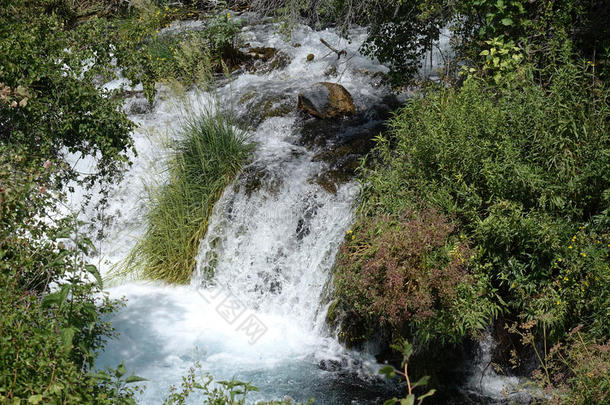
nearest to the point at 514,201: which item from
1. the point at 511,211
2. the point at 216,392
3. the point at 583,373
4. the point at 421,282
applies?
the point at 511,211

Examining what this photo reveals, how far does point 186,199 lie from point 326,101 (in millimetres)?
2700

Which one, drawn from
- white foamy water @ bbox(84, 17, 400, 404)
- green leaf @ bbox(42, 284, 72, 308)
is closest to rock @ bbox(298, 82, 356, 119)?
white foamy water @ bbox(84, 17, 400, 404)

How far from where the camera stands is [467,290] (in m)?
4.68

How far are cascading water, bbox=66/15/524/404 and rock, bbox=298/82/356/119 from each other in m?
0.20

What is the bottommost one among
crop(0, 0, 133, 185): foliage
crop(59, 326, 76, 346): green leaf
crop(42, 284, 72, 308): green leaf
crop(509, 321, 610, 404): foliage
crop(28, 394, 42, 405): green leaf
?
crop(509, 321, 610, 404): foliage


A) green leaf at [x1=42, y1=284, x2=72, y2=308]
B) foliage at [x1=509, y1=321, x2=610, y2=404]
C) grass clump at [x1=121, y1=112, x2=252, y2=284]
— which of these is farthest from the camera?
grass clump at [x1=121, y1=112, x2=252, y2=284]

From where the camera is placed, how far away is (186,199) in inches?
263

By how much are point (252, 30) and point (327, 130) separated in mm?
4235

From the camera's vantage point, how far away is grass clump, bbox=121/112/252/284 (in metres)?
6.62

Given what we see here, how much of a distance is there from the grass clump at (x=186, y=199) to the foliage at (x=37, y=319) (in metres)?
2.66

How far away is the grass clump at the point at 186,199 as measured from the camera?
21.7ft

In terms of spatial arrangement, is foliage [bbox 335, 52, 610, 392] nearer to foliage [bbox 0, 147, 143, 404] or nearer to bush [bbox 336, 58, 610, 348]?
bush [bbox 336, 58, 610, 348]

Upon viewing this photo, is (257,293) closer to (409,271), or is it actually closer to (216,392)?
(409,271)

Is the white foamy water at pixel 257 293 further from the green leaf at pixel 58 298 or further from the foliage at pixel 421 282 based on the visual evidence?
the green leaf at pixel 58 298
